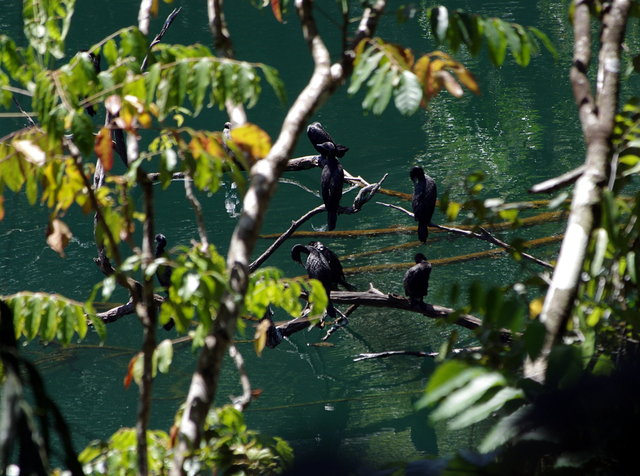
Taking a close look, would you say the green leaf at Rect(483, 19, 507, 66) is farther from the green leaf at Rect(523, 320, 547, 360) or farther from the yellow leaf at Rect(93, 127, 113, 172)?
the yellow leaf at Rect(93, 127, 113, 172)

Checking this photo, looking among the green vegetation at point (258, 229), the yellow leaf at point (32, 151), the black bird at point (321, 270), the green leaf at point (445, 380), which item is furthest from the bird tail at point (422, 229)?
the green leaf at point (445, 380)

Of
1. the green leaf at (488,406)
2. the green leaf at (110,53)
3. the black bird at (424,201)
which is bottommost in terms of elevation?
the black bird at (424,201)

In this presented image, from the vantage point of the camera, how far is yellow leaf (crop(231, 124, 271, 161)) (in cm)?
153

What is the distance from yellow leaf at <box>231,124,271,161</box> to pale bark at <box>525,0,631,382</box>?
58 cm

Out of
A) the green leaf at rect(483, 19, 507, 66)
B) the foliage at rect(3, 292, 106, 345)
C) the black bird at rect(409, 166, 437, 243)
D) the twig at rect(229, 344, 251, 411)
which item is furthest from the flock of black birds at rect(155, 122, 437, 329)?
the green leaf at rect(483, 19, 507, 66)

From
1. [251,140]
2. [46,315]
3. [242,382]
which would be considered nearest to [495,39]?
[251,140]

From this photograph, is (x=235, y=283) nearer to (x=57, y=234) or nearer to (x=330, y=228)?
(x=57, y=234)

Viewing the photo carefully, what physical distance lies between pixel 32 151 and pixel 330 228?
327cm

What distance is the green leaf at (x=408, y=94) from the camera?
1.43 meters

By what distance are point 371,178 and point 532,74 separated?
3.35 m

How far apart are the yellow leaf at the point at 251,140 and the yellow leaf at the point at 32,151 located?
1.19 feet

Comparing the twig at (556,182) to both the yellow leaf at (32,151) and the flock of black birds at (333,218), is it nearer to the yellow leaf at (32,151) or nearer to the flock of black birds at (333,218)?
the yellow leaf at (32,151)

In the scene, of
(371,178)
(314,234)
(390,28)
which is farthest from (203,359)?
(390,28)

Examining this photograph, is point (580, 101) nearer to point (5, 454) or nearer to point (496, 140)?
point (5, 454)
